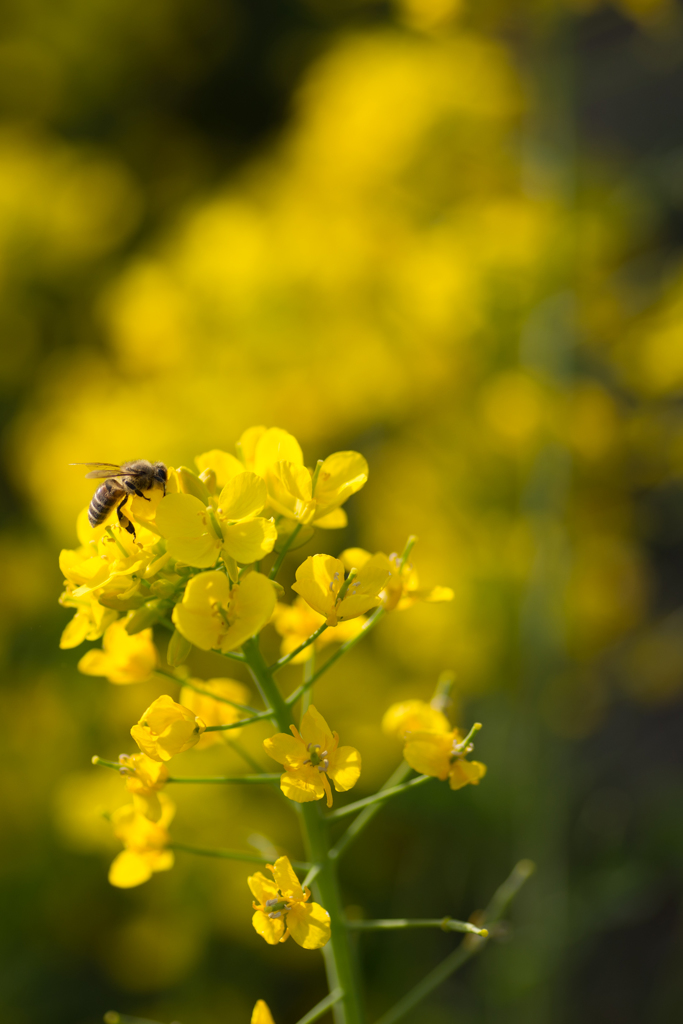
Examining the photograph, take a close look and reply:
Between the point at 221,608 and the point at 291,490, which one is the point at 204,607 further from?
the point at 291,490

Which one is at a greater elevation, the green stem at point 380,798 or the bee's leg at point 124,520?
the bee's leg at point 124,520

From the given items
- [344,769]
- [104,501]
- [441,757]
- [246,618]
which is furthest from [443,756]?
[104,501]

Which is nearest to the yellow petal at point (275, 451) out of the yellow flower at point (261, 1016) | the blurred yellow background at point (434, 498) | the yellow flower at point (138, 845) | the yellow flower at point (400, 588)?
the yellow flower at point (400, 588)

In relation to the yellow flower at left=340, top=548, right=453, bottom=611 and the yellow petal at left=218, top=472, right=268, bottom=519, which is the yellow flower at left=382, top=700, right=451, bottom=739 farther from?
the yellow petal at left=218, top=472, right=268, bottom=519

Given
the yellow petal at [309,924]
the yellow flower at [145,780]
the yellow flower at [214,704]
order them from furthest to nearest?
the yellow flower at [214,704], the yellow flower at [145,780], the yellow petal at [309,924]

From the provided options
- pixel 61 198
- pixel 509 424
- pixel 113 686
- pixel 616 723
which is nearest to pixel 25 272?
pixel 61 198

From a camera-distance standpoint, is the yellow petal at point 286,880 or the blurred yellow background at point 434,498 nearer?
the yellow petal at point 286,880

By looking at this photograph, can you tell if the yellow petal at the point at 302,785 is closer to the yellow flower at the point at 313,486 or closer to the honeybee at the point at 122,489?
the yellow flower at the point at 313,486

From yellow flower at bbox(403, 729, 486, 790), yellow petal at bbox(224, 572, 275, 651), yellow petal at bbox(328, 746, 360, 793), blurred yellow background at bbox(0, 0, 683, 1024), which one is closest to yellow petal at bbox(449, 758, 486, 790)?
yellow flower at bbox(403, 729, 486, 790)
